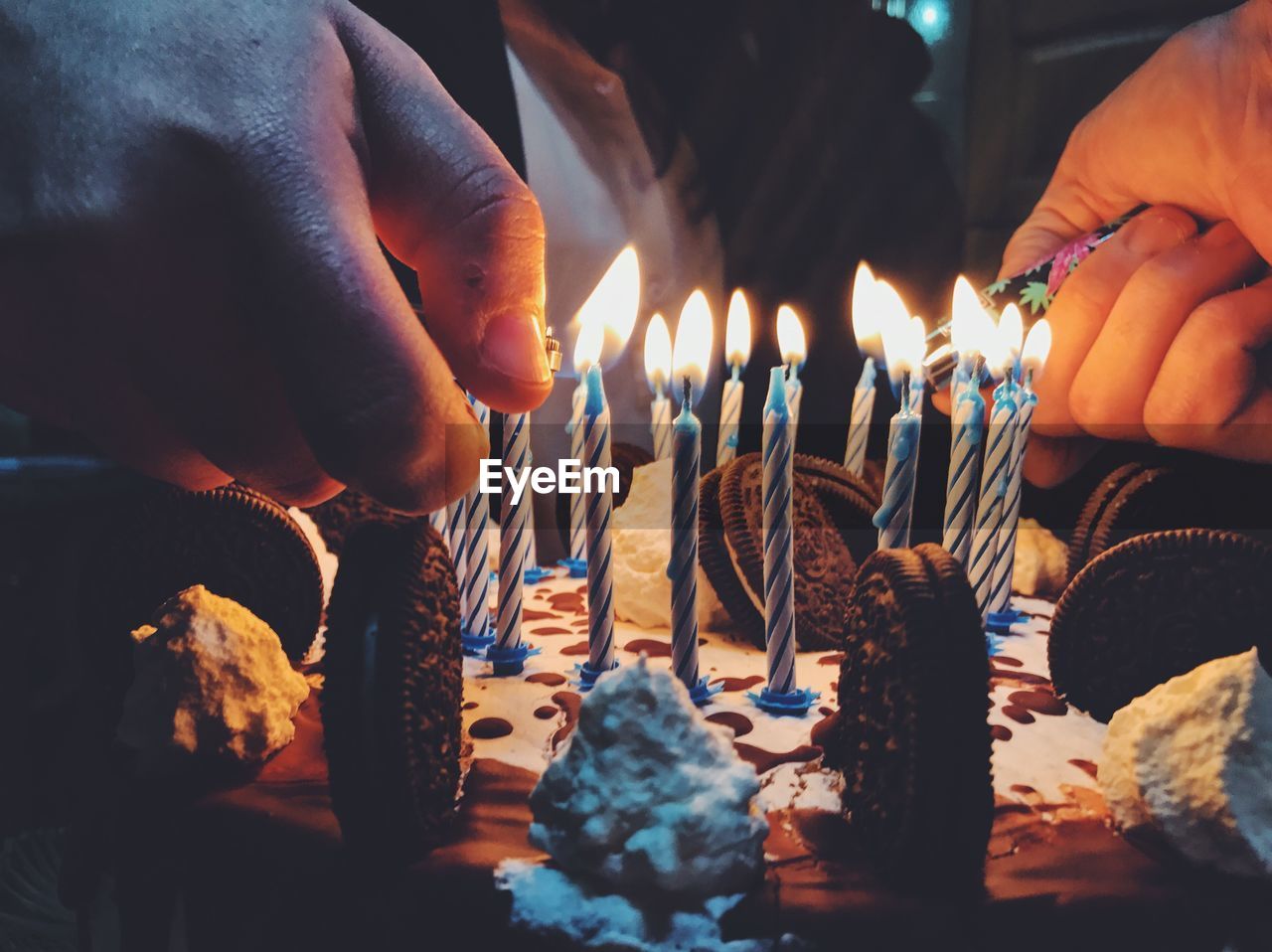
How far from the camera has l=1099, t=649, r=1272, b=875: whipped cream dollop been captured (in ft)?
2.61

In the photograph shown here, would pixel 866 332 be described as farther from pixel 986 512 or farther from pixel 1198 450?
pixel 1198 450

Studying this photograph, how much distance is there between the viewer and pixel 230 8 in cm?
86

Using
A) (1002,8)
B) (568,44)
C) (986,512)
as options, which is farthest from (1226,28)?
(568,44)

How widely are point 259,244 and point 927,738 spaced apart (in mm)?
785

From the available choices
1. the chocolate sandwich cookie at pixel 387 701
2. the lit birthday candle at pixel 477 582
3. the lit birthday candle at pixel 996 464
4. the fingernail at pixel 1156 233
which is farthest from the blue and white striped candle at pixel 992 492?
the chocolate sandwich cookie at pixel 387 701

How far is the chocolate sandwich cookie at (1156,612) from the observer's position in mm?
1028

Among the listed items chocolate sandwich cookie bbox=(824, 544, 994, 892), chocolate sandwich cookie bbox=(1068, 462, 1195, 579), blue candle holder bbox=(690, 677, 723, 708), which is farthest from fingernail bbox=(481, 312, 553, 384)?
chocolate sandwich cookie bbox=(1068, 462, 1195, 579)

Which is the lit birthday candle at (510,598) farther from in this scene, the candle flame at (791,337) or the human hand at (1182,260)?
the human hand at (1182,260)

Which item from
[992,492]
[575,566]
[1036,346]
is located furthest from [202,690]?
[1036,346]

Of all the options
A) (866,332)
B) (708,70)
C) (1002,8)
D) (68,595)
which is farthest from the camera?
(708,70)

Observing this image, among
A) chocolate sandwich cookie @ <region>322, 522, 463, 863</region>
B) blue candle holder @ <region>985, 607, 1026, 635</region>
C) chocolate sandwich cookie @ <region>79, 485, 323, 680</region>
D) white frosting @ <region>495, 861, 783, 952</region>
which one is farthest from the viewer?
blue candle holder @ <region>985, 607, 1026, 635</region>

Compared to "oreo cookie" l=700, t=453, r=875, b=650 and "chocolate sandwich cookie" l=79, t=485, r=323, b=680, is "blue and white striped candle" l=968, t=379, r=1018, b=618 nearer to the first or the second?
"oreo cookie" l=700, t=453, r=875, b=650

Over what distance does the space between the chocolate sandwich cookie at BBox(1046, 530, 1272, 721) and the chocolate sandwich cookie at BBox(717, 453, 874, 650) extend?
0.39 m

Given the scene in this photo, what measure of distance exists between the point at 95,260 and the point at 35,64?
0.24 m
